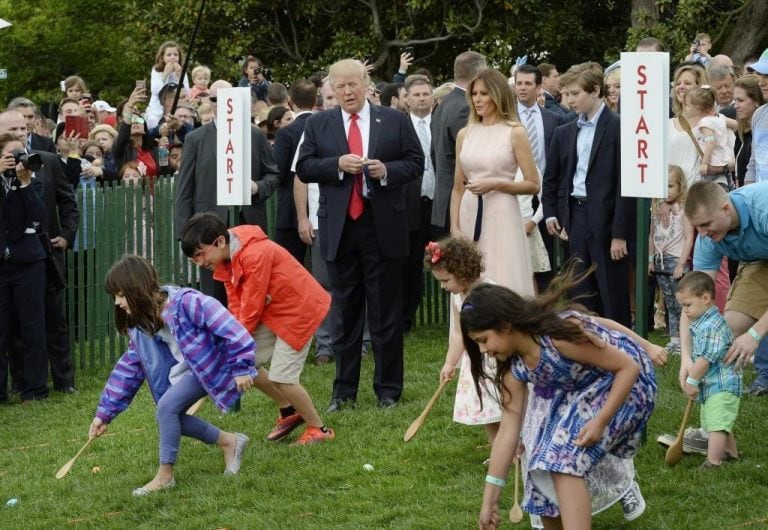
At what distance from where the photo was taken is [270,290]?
8.91m

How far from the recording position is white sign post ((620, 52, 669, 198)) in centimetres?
771

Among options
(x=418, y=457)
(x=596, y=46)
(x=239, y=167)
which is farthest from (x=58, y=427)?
(x=596, y=46)

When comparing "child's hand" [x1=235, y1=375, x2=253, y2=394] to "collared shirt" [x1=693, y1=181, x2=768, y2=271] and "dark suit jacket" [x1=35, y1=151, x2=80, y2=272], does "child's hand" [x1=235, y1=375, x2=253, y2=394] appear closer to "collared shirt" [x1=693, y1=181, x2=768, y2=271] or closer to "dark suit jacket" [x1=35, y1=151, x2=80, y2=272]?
"collared shirt" [x1=693, y1=181, x2=768, y2=271]

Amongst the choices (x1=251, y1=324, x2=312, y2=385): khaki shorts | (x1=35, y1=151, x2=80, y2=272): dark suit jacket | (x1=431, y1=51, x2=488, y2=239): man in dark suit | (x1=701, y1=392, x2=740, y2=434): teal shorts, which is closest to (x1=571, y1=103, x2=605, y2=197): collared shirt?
(x1=431, y1=51, x2=488, y2=239): man in dark suit

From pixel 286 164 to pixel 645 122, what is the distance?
4762 millimetres

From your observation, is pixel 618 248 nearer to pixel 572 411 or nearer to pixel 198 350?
pixel 198 350

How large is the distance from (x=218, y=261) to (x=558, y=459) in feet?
10.6

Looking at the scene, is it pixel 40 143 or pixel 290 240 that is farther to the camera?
pixel 40 143

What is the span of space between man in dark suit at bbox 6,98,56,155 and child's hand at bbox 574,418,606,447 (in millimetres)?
7515

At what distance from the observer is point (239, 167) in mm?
9820

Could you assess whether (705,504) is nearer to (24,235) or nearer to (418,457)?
(418,457)

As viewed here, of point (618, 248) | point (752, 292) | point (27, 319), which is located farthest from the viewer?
point (27, 319)

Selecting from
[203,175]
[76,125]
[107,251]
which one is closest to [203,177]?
[203,175]

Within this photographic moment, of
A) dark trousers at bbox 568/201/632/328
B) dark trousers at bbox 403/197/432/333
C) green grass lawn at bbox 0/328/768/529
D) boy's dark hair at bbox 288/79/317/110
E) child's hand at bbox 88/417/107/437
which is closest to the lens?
green grass lawn at bbox 0/328/768/529
